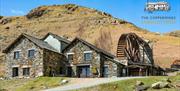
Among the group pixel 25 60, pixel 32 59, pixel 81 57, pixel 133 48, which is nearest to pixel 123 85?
pixel 81 57

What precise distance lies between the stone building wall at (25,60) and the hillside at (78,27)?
46.6 meters

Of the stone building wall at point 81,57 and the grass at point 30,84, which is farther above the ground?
the stone building wall at point 81,57

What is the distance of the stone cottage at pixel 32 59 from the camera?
56.0m

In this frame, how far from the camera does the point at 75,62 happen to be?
194ft

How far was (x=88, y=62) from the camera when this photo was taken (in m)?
58.0

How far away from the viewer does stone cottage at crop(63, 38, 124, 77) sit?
56312mm

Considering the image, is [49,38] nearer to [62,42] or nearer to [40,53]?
[62,42]

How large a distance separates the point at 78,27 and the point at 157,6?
70009mm

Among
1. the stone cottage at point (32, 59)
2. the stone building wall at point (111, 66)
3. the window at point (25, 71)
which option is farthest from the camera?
the window at point (25, 71)

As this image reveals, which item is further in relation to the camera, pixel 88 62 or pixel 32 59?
pixel 88 62

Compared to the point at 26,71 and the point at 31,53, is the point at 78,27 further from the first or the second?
the point at 26,71

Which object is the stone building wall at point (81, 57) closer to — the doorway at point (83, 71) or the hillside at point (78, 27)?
the doorway at point (83, 71)

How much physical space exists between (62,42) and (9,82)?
15.7 metres

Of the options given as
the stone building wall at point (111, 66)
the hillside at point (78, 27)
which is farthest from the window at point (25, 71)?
the hillside at point (78, 27)
